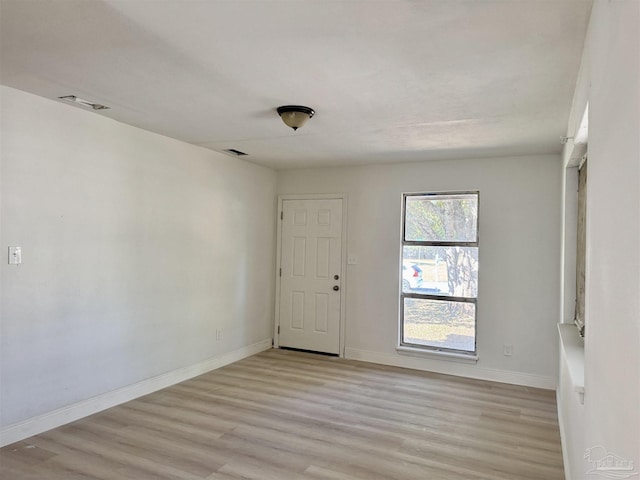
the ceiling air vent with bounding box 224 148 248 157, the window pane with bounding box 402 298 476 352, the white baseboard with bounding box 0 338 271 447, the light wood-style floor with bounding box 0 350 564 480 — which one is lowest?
the light wood-style floor with bounding box 0 350 564 480

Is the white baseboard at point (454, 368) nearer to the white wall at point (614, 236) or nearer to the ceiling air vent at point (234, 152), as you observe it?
the ceiling air vent at point (234, 152)

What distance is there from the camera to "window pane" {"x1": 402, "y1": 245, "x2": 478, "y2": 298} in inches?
189

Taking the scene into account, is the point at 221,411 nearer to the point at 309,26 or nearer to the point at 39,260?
the point at 39,260

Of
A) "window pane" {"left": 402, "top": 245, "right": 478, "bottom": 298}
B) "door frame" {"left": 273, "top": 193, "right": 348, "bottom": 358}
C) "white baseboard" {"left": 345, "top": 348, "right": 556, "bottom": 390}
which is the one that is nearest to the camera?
"white baseboard" {"left": 345, "top": 348, "right": 556, "bottom": 390}

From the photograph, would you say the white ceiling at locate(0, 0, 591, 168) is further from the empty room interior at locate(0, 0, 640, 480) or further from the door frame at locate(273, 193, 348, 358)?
the door frame at locate(273, 193, 348, 358)

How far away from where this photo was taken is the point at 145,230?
3936 millimetres

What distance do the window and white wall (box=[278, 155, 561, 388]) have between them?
0.34 feet

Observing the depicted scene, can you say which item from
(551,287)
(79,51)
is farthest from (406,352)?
(79,51)

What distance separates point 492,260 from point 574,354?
230 centimetres

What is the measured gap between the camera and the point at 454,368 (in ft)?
15.7

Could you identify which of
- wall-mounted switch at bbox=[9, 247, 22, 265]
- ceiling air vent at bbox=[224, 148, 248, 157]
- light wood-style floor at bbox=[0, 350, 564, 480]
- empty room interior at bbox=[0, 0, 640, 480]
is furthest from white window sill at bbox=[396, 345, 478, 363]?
wall-mounted switch at bbox=[9, 247, 22, 265]

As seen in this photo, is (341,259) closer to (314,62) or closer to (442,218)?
(442,218)

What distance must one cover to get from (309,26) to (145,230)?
8.69 feet

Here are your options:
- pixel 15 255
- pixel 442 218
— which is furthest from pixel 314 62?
pixel 442 218
